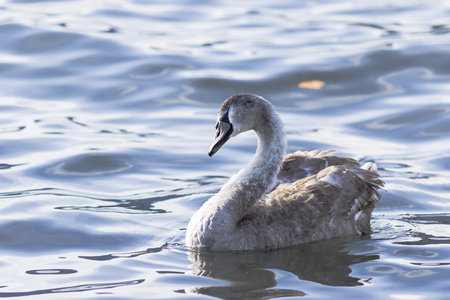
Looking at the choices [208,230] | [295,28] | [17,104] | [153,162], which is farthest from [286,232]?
[295,28]

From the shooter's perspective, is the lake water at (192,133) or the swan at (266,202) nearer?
the lake water at (192,133)

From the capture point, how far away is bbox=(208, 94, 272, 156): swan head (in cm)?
799

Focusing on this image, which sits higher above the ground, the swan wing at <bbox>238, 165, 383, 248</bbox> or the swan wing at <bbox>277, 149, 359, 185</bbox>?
the swan wing at <bbox>277, 149, 359, 185</bbox>

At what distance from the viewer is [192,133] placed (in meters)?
12.1

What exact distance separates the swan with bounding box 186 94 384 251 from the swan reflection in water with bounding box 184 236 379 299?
10 centimetres

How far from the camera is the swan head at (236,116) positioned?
7992 millimetres

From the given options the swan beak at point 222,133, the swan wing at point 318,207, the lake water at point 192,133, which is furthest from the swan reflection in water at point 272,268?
the swan beak at point 222,133

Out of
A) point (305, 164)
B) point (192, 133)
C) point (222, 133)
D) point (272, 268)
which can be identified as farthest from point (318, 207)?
point (192, 133)

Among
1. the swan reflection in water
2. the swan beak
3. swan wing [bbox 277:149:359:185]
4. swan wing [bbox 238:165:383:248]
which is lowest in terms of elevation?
the swan reflection in water

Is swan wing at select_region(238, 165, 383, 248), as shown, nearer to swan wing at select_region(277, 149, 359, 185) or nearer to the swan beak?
swan wing at select_region(277, 149, 359, 185)

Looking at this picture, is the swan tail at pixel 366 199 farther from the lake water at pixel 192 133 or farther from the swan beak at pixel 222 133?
the swan beak at pixel 222 133

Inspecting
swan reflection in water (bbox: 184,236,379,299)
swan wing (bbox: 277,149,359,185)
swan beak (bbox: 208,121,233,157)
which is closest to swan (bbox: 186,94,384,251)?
swan beak (bbox: 208,121,233,157)

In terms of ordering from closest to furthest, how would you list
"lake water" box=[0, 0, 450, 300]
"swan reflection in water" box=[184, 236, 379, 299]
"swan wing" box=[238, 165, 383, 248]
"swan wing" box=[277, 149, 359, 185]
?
"swan reflection in water" box=[184, 236, 379, 299]
"lake water" box=[0, 0, 450, 300]
"swan wing" box=[238, 165, 383, 248]
"swan wing" box=[277, 149, 359, 185]

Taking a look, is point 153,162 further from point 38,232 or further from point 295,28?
point 295,28
